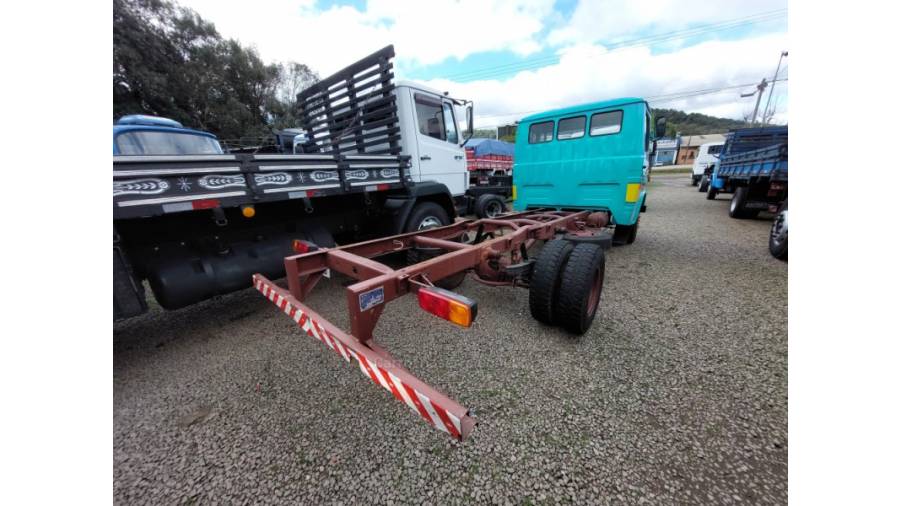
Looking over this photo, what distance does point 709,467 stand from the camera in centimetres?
157

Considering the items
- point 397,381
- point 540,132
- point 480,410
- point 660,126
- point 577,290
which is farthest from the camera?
point 540,132

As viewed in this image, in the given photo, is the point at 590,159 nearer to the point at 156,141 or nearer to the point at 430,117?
the point at 430,117

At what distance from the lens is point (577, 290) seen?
2.44 metres

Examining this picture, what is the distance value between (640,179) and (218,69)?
81.6 feet

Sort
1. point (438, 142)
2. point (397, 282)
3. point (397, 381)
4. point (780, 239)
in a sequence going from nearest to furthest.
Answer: point (397, 381) < point (397, 282) < point (780, 239) < point (438, 142)

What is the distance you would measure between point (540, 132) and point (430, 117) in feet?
6.60

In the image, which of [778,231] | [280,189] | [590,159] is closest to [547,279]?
[280,189]

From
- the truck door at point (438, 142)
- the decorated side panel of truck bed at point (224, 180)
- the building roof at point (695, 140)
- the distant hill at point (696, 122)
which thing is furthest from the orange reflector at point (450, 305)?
the distant hill at point (696, 122)

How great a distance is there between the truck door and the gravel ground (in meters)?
2.55

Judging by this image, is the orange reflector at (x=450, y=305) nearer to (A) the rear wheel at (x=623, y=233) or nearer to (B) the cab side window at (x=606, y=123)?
(B) the cab side window at (x=606, y=123)

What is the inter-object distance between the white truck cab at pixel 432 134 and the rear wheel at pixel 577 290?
109 inches

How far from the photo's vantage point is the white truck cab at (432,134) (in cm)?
445

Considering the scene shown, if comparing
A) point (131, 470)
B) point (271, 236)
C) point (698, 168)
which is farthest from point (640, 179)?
point (698, 168)

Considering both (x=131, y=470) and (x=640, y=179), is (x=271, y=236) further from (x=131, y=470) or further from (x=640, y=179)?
(x=640, y=179)
